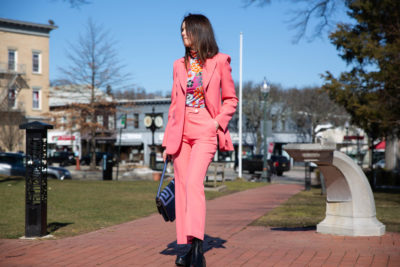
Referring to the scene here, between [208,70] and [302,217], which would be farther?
[302,217]

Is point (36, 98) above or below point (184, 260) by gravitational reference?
above

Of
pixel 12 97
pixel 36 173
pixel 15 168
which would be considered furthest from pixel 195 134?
pixel 12 97

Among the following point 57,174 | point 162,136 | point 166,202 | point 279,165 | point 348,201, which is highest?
point 162,136

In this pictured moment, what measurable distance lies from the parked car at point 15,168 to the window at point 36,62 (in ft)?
81.1

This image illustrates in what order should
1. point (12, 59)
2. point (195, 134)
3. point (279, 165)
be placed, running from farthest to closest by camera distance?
point (12, 59)
point (279, 165)
point (195, 134)

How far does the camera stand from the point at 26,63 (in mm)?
43844

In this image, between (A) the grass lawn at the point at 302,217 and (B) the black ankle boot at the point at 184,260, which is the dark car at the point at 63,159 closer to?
(A) the grass lawn at the point at 302,217

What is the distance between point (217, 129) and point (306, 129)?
49.0 metres

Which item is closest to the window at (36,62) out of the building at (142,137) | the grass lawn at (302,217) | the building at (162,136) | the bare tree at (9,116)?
the bare tree at (9,116)

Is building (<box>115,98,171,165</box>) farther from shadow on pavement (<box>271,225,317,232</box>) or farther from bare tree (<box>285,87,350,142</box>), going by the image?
shadow on pavement (<box>271,225,317,232</box>)

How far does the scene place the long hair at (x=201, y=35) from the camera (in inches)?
162

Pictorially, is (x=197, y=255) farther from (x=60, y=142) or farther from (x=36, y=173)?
(x=60, y=142)

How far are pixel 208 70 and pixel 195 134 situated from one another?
0.55 metres

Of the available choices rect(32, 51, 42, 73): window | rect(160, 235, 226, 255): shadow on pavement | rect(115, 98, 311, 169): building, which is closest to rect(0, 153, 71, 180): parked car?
rect(160, 235, 226, 255): shadow on pavement
